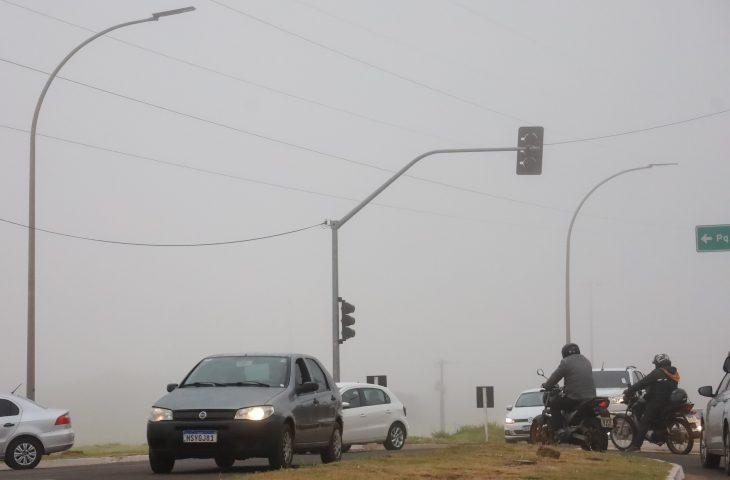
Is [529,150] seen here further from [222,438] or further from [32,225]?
[222,438]

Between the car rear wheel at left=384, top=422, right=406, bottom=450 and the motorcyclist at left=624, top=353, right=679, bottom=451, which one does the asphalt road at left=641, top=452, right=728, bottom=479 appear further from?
the car rear wheel at left=384, top=422, right=406, bottom=450

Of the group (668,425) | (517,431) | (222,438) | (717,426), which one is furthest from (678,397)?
(222,438)

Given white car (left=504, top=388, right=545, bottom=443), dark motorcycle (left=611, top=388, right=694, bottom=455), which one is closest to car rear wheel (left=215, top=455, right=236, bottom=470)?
dark motorcycle (left=611, top=388, right=694, bottom=455)

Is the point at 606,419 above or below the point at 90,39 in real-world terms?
below

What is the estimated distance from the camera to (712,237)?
46.9 meters

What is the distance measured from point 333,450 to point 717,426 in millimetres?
5446

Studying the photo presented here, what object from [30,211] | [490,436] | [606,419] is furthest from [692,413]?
[490,436]

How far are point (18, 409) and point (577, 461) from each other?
10.8 metres

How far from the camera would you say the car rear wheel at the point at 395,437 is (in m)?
30.4

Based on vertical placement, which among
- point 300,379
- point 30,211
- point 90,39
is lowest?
point 300,379

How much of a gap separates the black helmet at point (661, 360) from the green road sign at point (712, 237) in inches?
891

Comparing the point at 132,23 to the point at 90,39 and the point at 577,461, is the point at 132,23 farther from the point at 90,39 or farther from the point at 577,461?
the point at 577,461

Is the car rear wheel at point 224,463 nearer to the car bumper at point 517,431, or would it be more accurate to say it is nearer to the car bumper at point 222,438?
the car bumper at point 222,438

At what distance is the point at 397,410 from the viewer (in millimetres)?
30797
